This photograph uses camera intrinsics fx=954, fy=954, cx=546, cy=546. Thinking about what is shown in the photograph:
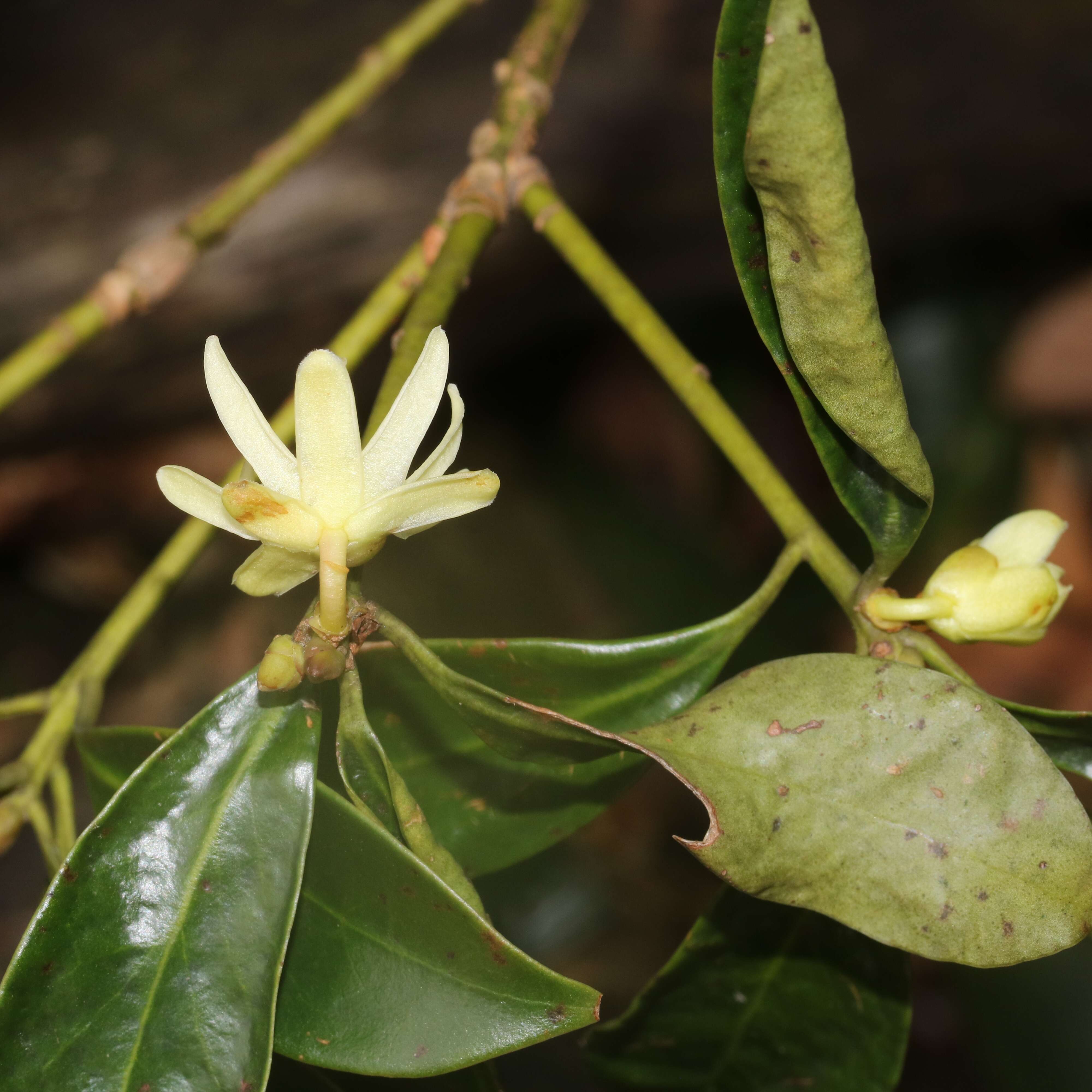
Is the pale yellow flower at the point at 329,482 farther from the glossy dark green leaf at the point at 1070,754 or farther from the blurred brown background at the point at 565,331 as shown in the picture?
the blurred brown background at the point at 565,331

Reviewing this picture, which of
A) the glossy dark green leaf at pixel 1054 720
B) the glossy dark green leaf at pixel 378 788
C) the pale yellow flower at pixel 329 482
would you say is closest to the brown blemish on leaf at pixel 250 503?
the pale yellow flower at pixel 329 482

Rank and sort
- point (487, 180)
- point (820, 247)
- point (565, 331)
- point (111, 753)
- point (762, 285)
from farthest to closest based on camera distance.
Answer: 1. point (565, 331)
2. point (487, 180)
3. point (111, 753)
4. point (762, 285)
5. point (820, 247)

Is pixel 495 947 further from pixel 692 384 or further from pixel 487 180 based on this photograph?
pixel 487 180

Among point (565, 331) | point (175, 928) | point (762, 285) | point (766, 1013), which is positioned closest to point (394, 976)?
point (175, 928)

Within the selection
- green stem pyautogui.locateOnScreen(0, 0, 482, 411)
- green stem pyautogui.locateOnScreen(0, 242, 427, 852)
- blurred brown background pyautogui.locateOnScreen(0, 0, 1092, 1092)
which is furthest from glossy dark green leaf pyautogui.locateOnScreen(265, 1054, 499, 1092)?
green stem pyautogui.locateOnScreen(0, 0, 482, 411)

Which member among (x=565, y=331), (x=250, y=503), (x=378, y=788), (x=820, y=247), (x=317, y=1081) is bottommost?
(x=317, y=1081)
